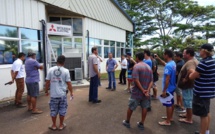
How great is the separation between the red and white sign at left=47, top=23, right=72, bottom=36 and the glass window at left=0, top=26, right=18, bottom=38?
222cm

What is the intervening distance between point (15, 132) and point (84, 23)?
8.86 meters

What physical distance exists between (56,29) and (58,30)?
0.52 ft

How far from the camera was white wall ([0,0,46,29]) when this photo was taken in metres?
6.12

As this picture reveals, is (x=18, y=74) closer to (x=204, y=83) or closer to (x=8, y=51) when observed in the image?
(x=8, y=51)

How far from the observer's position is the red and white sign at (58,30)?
8.87 meters

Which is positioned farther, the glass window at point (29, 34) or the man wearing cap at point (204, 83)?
the glass window at point (29, 34)

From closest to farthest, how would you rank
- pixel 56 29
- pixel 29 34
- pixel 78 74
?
1. pixel 29 34
2. pixel 78 74
3. pixel 56 29

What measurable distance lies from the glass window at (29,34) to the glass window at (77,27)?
3.72 metres

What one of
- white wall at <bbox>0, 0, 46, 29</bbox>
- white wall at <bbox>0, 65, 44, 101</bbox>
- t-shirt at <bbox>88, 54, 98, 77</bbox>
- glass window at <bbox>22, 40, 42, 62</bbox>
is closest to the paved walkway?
white wall at <bbox>0, 65, 44, 101</bbox>

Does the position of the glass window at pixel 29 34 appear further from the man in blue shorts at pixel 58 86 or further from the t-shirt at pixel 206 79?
the t-shirt at pixel 206 79

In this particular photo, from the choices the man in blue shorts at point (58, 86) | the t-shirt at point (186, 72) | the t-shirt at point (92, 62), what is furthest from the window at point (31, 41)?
the t-shirt at point (186, 72)

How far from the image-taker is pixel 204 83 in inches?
124

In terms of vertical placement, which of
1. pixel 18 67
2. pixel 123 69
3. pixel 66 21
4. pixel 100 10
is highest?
pixel 100 10

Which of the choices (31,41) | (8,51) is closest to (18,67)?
(8,51)
